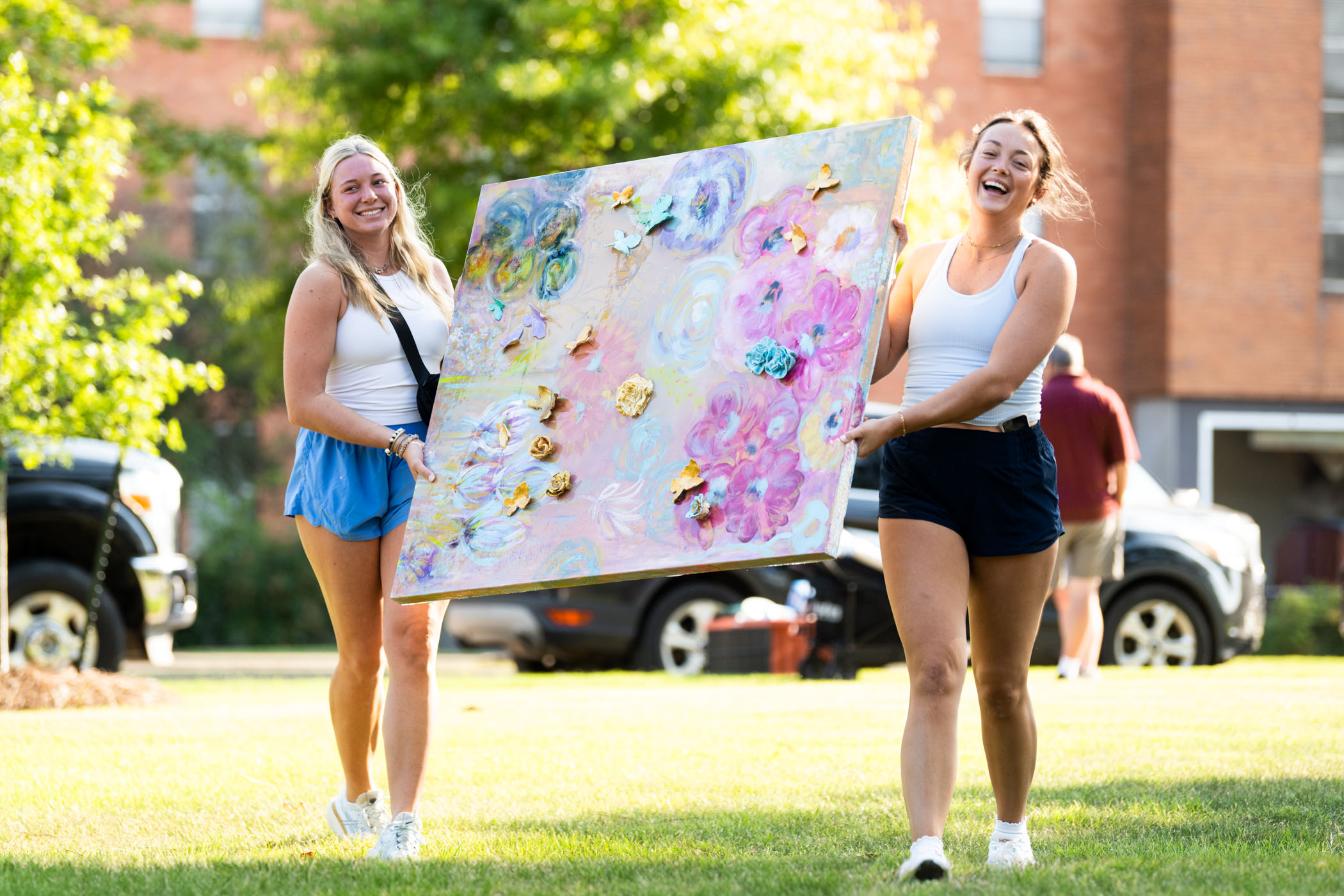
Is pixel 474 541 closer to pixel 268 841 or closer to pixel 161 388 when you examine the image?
pixel 268 841

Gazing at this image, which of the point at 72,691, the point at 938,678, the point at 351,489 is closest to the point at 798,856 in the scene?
the point at 938,678

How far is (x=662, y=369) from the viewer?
4812 mm

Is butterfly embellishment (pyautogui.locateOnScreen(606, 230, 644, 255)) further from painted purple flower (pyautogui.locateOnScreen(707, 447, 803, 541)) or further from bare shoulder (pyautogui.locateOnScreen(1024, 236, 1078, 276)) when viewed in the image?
bare shoulder (pyautogui.locateOnScreen(1024, 236, 1078, 276))

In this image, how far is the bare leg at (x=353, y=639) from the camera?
5.04m

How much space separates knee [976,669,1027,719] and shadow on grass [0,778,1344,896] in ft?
1.42

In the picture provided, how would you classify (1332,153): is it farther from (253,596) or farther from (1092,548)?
(1092,548)

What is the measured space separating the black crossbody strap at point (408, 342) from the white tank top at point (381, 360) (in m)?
0.01

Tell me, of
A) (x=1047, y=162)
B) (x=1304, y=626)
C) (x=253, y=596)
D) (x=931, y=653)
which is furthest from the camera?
(x=253, y=596)

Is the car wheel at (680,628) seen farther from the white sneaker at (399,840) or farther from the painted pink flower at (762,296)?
the painted pink flower at (762,296)

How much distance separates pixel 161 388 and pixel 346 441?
5163 millimetres

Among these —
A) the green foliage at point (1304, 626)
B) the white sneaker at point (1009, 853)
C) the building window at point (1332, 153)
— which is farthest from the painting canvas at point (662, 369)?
the building window at point (1332, 153)

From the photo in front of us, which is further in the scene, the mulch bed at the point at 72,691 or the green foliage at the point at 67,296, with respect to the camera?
the green foliage at the point at 67,296

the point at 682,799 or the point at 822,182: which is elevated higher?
the point at 822,182

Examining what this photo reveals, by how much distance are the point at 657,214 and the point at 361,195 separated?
3.02ft
